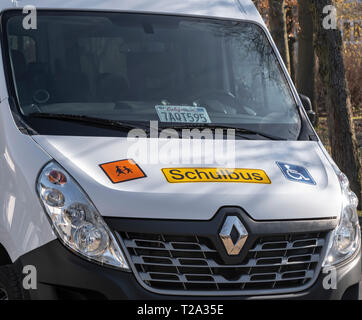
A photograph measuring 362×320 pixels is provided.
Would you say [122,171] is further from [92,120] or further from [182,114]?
[182,114]

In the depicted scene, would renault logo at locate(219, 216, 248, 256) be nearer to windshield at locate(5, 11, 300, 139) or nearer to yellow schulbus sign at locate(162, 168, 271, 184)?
yellow schulbus sign at locate(162, 168, 271, 184)

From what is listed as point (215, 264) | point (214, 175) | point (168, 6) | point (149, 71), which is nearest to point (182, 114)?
point (149, 71)

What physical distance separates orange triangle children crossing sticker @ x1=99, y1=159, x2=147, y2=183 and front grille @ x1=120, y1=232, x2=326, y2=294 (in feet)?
1.12

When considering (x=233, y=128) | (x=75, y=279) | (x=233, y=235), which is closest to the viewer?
(x=75, y=279)

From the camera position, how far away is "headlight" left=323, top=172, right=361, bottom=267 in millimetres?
4578

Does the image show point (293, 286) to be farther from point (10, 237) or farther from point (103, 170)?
point (10, 237)

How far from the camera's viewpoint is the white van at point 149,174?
13.9 feet

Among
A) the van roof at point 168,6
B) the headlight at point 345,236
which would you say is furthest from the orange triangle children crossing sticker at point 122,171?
the van roof at point 168,6

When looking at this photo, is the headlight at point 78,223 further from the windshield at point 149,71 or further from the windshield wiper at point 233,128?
the windshield wiper at point 233,128

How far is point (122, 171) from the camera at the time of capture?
14.7 feet

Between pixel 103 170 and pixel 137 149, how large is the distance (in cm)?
32

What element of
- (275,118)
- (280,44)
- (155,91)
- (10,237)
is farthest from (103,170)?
(280,44)

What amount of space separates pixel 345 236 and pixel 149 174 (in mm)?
1170

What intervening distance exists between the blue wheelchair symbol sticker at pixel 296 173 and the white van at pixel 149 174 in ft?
0.04
